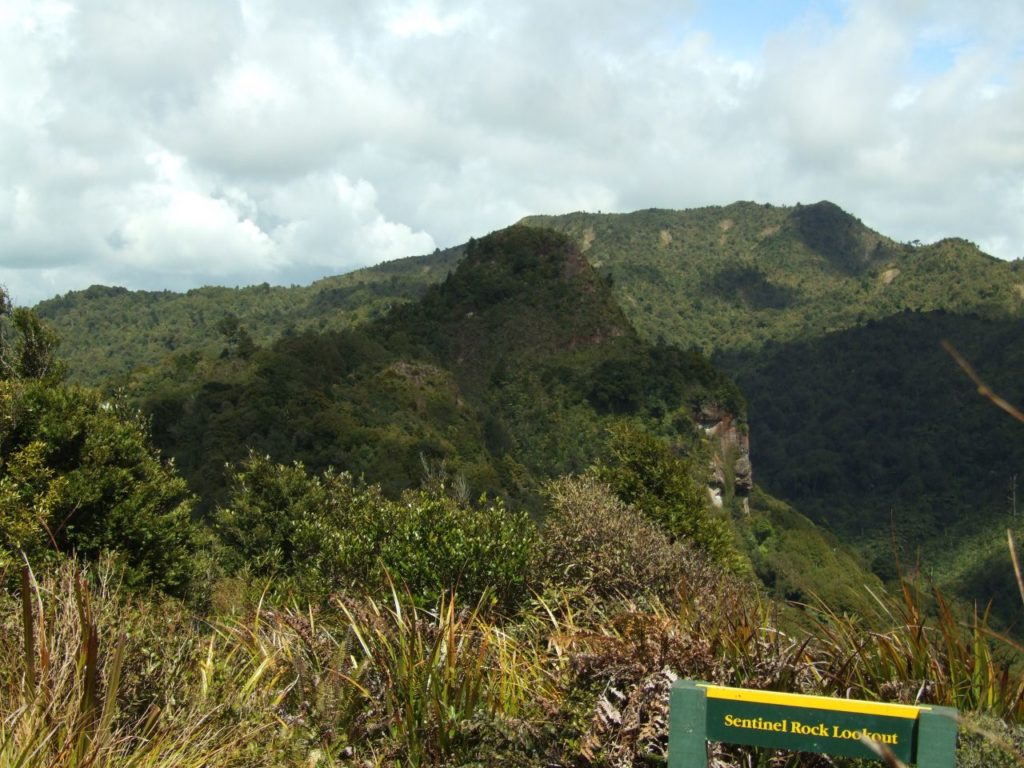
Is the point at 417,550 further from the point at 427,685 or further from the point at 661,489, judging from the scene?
the point at 661,489

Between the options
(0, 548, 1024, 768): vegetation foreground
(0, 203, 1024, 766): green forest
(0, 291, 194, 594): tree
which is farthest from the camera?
(0, 291, 194, 594): tree

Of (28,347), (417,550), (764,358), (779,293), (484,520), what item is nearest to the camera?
(417,550)

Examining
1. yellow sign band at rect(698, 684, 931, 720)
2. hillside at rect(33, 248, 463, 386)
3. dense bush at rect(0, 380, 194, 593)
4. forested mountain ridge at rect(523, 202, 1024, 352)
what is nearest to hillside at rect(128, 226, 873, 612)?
hillside at rect(33, 248, 463, 386)

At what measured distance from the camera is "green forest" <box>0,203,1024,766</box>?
4918 millimetres

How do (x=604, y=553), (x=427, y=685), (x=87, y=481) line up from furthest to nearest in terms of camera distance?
(x=87, y=481), (x=604, y=553), (x=427, y=685)

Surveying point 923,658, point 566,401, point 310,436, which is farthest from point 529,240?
point 923,658

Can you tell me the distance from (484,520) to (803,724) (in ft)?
29.6

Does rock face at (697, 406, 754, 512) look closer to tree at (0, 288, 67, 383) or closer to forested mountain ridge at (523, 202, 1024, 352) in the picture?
tree at (0, 288, 67, 383)

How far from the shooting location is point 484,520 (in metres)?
12.7

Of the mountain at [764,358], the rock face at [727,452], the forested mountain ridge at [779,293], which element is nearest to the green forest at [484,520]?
the rock face at [727,452]

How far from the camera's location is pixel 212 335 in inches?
5002

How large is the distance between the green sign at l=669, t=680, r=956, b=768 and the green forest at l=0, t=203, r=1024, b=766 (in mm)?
549

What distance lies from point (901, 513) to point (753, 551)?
38.8 meters

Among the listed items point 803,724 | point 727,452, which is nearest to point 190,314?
point 727,452
